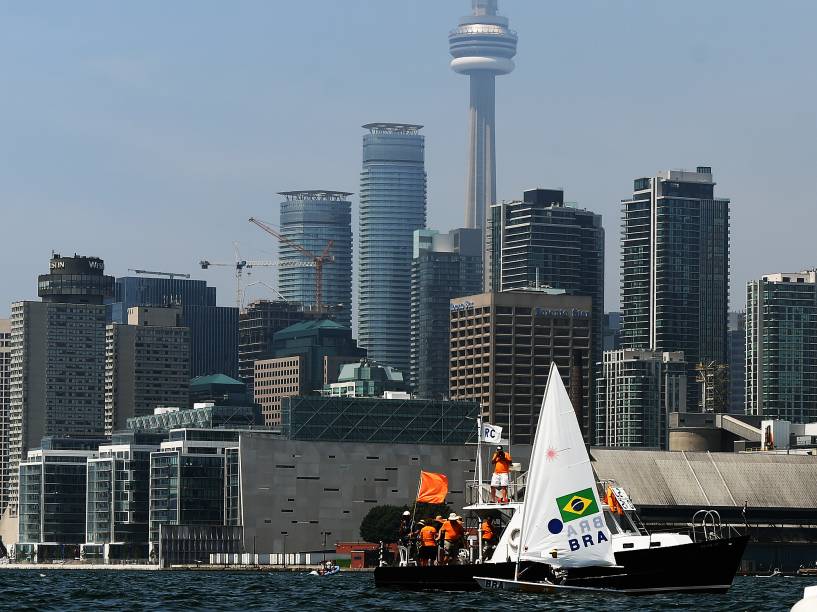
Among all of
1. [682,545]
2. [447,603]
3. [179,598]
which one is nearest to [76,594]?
[179,598]

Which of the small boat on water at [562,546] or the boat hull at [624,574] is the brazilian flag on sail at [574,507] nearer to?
the small boat on water at [562,546]

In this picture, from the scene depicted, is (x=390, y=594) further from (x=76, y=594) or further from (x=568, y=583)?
(x=76, y=594)

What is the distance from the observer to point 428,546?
287 feet

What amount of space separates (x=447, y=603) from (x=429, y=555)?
7.25 metres

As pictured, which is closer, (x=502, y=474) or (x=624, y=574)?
(x=624, y=574)

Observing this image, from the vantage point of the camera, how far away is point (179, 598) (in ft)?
312

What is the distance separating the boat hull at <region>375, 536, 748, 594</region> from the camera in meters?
82.7

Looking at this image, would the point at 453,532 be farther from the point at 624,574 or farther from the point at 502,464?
the point at 624,574

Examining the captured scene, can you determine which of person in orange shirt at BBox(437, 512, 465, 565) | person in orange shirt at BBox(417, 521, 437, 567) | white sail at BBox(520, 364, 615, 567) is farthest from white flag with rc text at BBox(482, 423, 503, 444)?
white sail at BBox(520, 364, 615, 567)

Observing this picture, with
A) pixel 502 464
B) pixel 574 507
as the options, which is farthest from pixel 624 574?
pixel 502 464

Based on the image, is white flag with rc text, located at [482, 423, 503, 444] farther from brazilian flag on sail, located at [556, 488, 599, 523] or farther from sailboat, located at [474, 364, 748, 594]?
brazilian flag on sail, located at [556, 488, 599, 523]

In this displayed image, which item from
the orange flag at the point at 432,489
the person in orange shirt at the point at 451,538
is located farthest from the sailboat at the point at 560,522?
the orange flag at the point at 432,489

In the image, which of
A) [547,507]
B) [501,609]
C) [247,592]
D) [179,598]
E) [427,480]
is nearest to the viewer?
[501,609]

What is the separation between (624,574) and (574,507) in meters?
4.62
